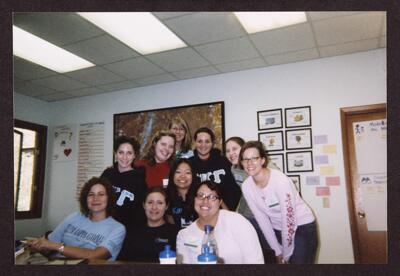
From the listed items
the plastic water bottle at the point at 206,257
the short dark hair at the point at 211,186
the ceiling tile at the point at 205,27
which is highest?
the ceiling tile at the point at 205,27

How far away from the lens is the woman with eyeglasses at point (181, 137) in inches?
91.0

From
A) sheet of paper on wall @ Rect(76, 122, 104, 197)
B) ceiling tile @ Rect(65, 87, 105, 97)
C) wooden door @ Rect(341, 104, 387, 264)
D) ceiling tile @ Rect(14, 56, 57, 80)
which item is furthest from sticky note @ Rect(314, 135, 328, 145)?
ceiling tile @ Rect(14, 56, 57, 80)

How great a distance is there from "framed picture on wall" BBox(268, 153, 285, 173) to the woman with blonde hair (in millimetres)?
705

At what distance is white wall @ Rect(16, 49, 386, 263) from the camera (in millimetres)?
2166

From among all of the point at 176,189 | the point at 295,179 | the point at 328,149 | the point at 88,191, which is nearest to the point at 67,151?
the point at 88,191

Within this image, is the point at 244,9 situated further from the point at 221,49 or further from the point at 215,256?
the point at 215,256

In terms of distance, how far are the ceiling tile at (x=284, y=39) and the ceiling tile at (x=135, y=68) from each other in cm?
80

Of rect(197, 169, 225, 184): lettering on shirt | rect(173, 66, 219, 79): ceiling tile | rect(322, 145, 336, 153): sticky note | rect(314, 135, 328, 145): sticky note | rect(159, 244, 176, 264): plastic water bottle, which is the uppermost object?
rect(173, 66, 219, 79): ceiling tile

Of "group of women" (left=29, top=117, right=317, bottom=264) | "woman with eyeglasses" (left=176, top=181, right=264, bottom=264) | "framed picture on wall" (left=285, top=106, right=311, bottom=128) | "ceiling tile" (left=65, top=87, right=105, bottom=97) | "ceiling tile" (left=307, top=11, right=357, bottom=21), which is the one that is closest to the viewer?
"woman with eyeglasses" (left=176, top=181, right=264, bottom=264)

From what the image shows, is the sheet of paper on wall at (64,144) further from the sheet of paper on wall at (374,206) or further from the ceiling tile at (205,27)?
the sheet of paper on wall at (374,206)

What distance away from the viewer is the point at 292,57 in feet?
7.81

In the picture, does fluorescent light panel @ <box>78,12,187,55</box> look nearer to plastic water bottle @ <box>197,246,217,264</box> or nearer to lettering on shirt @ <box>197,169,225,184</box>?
lettering on shirt @ <box>197,169,225,184</box>

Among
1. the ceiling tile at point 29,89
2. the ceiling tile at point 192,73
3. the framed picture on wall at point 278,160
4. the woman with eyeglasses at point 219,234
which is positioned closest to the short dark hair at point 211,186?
the woman with eyeglasses at point 219,234

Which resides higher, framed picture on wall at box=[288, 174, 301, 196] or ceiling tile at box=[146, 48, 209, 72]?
ceiling tile at box=[146, 48, 209, 72]
